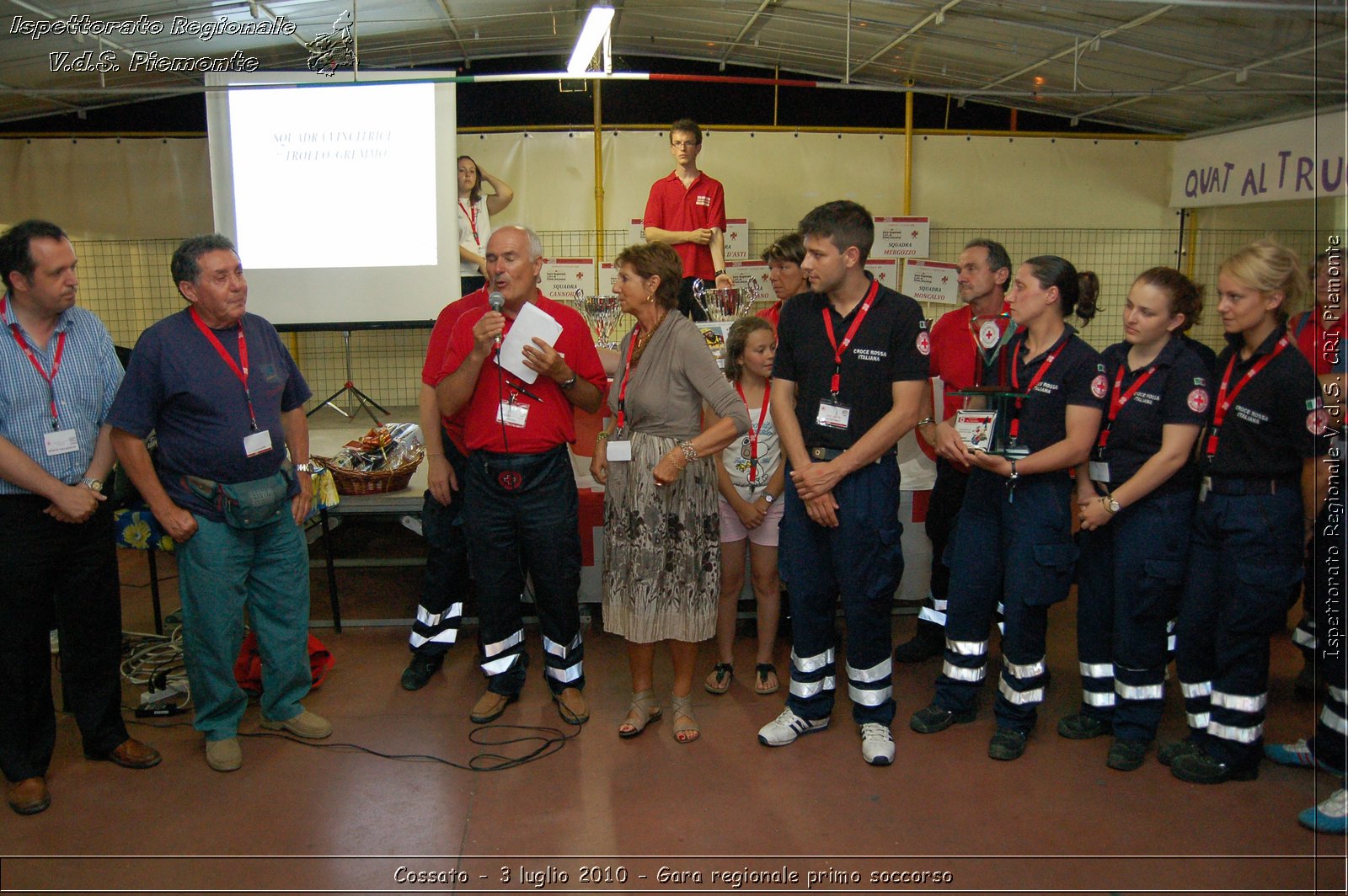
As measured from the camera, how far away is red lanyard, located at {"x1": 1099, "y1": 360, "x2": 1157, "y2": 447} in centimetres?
299

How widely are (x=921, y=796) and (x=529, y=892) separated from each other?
122 centimetres

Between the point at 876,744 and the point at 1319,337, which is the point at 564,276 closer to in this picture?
the point at 876,744

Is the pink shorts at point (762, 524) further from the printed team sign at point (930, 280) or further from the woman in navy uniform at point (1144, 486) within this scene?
the printed team sign at point (930, 280)

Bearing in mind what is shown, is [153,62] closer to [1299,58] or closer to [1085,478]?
[1085,478]

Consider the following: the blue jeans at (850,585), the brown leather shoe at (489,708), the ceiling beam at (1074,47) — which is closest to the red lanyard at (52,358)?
the brown leather shoe at (489,708)

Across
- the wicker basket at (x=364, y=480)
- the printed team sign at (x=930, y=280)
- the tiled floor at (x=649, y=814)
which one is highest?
the printed team sign at (x=930, y=280)

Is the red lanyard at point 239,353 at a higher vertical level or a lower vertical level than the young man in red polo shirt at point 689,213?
lower

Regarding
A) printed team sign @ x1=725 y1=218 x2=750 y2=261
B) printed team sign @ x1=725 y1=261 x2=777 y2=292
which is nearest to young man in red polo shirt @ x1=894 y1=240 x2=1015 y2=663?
printed team sign @ x1=725 y1=261 x2=777 y2=292

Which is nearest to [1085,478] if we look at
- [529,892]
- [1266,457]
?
[1266,457]

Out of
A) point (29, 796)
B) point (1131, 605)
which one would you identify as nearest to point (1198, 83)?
point (1131, 605)

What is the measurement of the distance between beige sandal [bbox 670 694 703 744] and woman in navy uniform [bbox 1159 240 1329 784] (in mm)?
1588

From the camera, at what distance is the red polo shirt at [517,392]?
313 centimetres

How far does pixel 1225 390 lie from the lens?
280cm

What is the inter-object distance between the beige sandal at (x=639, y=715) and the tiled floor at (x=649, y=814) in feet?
0.14
